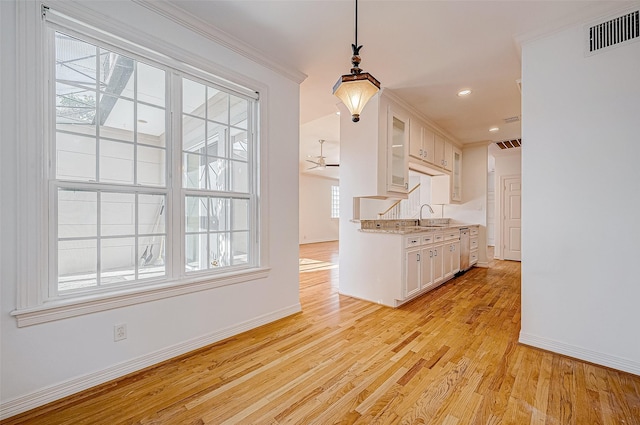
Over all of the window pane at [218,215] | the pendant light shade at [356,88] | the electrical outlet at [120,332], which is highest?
the pendant light shade at [356,88]

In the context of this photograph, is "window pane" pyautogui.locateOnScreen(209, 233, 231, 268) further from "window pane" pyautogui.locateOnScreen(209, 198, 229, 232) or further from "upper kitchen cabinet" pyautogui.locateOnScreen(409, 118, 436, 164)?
"upper kitchen cabinet" pyautogui.locateOnScreen(409, 118, 436, 164)

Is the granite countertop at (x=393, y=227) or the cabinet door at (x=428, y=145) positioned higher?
the cabinet door at (x=428, y=145)

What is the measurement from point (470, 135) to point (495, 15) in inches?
143

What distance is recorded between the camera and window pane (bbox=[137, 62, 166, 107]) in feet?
6.87

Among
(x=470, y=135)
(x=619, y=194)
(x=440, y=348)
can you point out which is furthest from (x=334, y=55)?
(x=470, y=135)

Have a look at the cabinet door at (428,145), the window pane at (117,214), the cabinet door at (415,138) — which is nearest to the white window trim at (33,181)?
the window pane at (117,214)

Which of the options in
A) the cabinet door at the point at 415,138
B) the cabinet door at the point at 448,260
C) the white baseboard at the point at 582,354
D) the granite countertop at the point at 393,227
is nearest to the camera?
the white baseboard at the point at 582,354

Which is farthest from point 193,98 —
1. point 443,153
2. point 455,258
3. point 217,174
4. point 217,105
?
point 455,258

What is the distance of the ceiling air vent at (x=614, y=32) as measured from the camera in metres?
2.00

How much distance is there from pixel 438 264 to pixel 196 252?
11.1ft

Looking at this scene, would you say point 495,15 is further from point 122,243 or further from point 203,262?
point 122,243

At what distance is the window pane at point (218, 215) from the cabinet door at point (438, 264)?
2935 mm

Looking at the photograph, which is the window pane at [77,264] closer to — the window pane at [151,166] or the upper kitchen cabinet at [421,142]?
the window pane at [151,166]

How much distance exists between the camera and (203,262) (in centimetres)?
246
